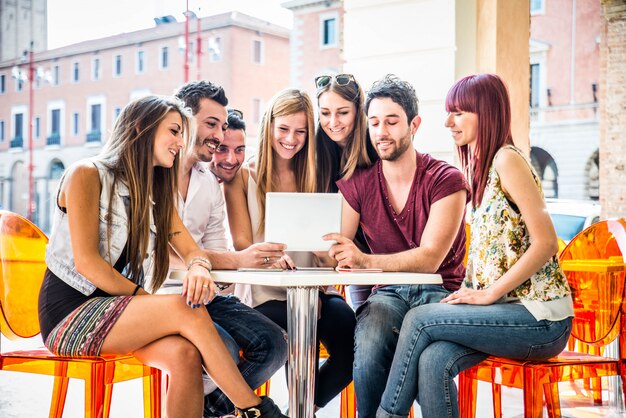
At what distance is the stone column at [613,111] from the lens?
28.3 ft

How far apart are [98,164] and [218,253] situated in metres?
0.43

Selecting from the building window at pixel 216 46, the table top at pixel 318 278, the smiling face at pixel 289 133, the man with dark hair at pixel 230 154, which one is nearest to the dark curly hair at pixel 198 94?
the man with dark hair at pixel 230 154

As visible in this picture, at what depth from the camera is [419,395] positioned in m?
1.85

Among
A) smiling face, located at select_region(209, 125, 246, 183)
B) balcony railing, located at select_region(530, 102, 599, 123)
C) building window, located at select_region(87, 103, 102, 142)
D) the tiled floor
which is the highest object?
building window, located at select_region(87, 103, 102, 142)

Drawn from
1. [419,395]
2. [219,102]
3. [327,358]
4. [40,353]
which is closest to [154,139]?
[219,102]

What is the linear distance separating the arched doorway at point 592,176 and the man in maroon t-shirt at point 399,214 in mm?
21337

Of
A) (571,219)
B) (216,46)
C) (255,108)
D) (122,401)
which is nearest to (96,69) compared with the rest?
(216,46)

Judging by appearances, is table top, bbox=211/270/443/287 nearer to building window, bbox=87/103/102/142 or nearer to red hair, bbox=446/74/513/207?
red hair, bbox=446/74/513/207

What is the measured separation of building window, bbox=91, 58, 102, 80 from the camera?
33.4 meters

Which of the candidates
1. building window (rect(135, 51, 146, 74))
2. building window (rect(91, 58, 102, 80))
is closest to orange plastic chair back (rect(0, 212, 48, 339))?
building window (rect(135, 51, 146, 74))

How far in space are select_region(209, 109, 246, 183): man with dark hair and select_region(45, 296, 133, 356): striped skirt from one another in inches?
29.3

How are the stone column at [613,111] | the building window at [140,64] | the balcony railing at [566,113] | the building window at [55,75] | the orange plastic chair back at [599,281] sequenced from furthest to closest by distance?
the building window at [55,75] < the building window at [140,64] < the balcony railing at [566,113] < the stone column at [613,111] < the orange plastic chair back at [599,281]

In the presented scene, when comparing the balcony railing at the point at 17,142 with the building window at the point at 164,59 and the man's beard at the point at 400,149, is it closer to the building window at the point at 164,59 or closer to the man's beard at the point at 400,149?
the building window at the point at 164,59

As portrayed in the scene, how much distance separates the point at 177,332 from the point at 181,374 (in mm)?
109
